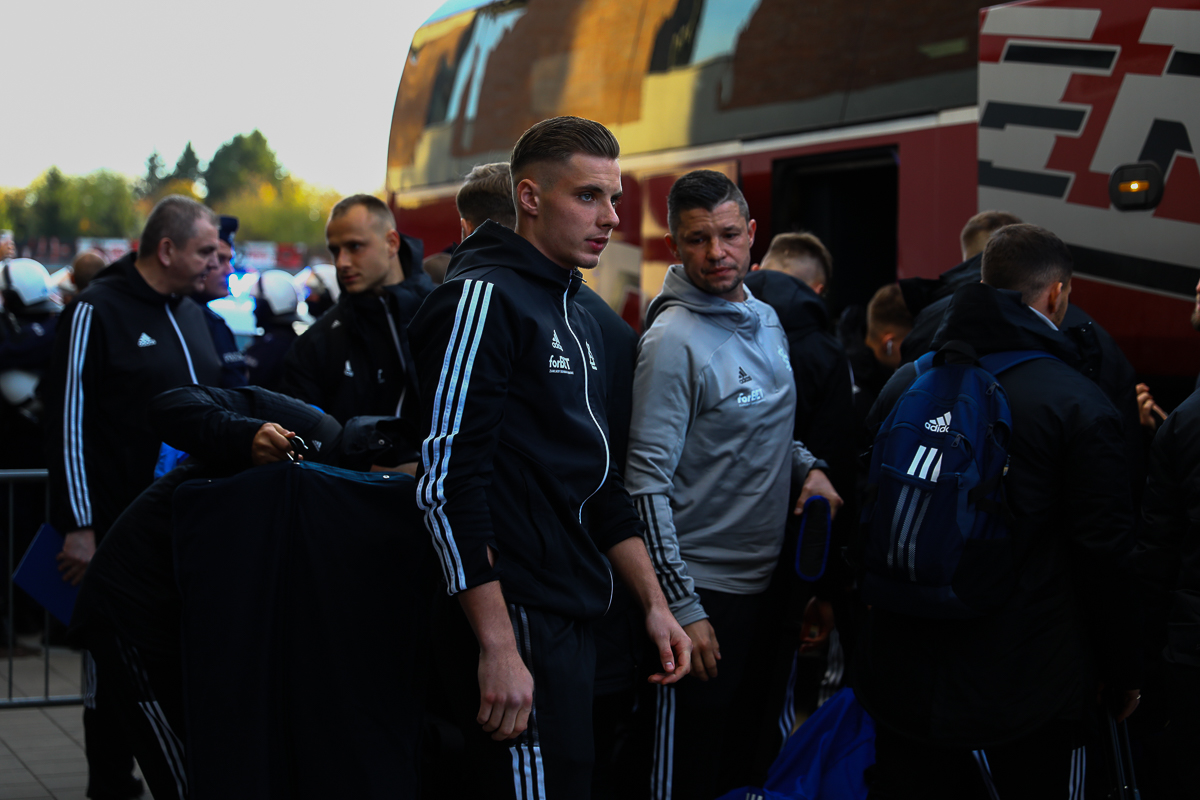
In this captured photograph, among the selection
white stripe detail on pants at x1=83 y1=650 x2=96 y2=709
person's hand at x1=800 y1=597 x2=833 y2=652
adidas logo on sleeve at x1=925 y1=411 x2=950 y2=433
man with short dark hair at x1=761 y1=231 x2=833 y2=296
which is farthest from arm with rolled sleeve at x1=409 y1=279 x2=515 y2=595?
man with short dark hair at x1=761 y1=231 x2=833 y2=296

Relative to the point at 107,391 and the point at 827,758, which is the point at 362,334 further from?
the point at 827,758

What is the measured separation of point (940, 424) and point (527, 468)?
46.5 inches

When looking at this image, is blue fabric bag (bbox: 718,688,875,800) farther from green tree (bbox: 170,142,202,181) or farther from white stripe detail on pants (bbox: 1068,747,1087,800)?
green tree (bbox: 170,142,202,181)

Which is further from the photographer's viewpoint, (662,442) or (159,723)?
(662,442)

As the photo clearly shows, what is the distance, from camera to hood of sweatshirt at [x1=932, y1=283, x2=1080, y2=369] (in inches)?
118

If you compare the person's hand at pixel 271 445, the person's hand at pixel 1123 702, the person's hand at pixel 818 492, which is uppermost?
the person's hand at pixel 271 445

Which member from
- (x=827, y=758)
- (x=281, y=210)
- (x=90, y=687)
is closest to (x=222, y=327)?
(x=90, y=687)

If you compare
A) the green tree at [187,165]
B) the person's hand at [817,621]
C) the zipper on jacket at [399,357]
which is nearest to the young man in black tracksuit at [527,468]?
the person's hand at [817,621]

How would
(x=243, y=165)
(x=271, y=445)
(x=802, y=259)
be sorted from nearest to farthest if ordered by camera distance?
(x=271, y=445)
(x=802, y=259)
(x=243, y=165)

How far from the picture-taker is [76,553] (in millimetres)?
4074

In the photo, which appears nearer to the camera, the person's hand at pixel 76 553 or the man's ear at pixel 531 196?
the man's ear at pixel 531 196

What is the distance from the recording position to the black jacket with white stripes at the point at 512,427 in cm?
216

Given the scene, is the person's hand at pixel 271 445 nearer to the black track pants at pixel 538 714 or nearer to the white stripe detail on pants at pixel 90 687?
the black track pants at pixel 538 714

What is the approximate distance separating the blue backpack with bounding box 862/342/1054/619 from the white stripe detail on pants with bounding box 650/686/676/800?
708mm
